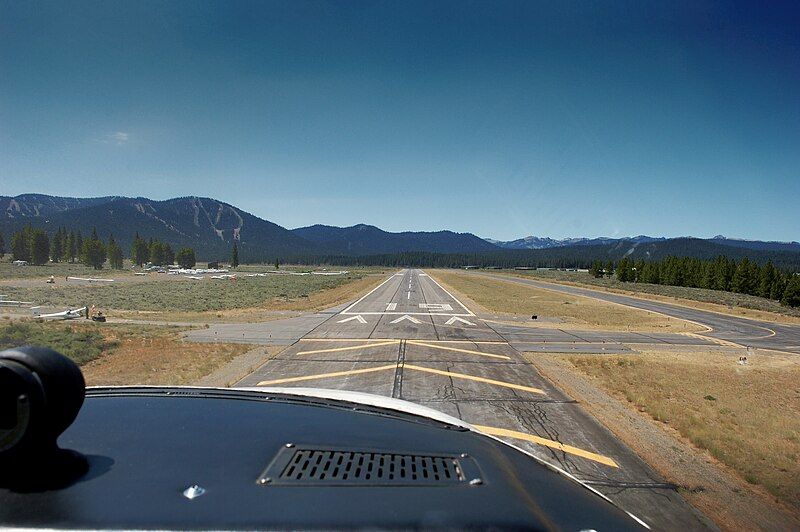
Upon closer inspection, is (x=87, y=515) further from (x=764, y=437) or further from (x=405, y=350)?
(x=405, y=350)

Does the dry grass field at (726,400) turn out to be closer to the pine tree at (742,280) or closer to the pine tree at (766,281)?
the pine tree at (766,281)

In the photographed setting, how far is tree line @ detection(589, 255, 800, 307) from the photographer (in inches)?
2906

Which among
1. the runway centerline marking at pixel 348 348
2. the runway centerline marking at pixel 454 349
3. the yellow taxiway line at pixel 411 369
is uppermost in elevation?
the yellow taxiway line at pixel 411 369

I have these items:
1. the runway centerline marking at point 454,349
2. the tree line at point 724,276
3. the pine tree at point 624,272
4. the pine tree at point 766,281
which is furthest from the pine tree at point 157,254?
the pine tree at point 766,281

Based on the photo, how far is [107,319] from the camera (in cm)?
2711

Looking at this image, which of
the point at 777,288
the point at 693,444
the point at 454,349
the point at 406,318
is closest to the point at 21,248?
the point at 406,318

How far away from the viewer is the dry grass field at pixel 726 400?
8016 mm

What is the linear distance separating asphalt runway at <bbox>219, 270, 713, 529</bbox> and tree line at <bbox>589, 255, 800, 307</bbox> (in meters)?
65.5

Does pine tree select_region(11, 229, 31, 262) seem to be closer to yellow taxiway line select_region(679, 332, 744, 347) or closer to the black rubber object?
yellow taxiway line select_region(679, 332, 744, 347)

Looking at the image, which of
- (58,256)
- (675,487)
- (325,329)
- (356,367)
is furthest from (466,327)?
(58,256)

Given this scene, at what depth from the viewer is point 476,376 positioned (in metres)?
13.1

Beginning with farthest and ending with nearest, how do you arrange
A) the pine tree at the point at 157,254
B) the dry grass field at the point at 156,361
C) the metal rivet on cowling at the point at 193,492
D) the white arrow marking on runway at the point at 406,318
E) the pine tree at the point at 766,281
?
the pine tree at the point at 157,254 → the pine tree at the point at 766,281 → the white arrow marking on runway at the point at 406,318 → the dry grass field at the point at 156,361 → the metal rivet on cowling at the point at 193,492

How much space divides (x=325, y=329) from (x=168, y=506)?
2163 cm

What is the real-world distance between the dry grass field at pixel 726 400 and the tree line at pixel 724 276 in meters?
61.0
